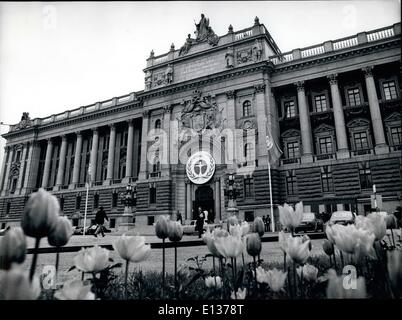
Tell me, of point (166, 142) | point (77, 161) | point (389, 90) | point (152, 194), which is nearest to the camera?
point (389, 90)

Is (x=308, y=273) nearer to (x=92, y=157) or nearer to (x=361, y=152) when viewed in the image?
(x=361, y=152)

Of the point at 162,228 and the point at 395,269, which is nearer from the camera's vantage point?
the point at 395,269

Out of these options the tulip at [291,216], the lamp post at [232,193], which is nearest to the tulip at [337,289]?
the tulip at [291,216]

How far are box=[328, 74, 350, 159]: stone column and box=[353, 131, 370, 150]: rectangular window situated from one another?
1188mm

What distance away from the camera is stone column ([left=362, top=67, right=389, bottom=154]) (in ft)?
76.1

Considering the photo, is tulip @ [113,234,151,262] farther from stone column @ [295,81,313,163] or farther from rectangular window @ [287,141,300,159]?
rectangular window @ [287,141,300,159]

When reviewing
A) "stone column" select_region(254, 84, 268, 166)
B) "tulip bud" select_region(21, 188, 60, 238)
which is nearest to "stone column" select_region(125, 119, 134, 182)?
"stone column" select_region(254, 84, 268, 166)

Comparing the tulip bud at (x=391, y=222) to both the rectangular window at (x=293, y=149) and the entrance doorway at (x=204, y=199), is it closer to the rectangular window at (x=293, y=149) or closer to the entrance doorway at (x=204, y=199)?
the rectangular window at (x=293, y=149)

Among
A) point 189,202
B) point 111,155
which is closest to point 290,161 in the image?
point 189,202

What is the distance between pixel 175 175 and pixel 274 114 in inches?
467

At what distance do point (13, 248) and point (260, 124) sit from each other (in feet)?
87.9

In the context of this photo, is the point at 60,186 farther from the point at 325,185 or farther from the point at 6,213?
the point at 325,185

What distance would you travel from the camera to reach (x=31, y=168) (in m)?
42.0

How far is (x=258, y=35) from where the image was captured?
92.4 ft
